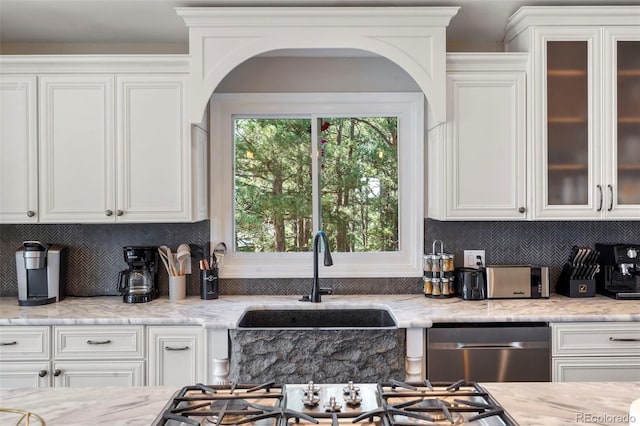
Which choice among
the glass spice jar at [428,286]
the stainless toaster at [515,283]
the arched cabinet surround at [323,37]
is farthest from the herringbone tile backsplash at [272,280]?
the arched cabinet surround at [323,37]

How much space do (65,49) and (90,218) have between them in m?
1.17

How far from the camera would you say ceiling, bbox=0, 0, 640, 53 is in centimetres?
265

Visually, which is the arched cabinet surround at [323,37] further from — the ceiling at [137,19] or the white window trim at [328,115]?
the white window trim at [328,115]

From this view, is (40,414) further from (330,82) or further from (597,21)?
(597,21)

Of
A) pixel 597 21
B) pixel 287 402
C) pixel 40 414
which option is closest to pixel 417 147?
pixel 597 21

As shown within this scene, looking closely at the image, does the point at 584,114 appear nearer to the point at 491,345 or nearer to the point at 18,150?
the point at 491,345

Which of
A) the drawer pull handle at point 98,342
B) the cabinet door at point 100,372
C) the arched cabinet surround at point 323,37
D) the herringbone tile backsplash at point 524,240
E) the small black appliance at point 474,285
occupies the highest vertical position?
the arched cabinet surround at point 323,37

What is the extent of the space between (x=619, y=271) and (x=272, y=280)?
A: 201cm

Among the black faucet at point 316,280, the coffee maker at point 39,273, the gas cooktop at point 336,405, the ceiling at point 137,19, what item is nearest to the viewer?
the gas cooktop at point 336,405

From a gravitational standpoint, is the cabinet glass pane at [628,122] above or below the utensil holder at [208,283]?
above

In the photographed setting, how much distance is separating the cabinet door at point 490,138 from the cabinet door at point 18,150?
7.37 feet

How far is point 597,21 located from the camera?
8.87 feet

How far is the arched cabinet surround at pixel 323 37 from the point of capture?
2.66 metres

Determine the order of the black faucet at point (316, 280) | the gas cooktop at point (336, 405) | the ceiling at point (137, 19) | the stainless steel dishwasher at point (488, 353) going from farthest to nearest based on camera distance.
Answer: the black faucet at point (316, 280), the ceiling at point (137, 19), the stainless steel dishwasher at point (488, 353), the gas cooktop at point (336, 405)
